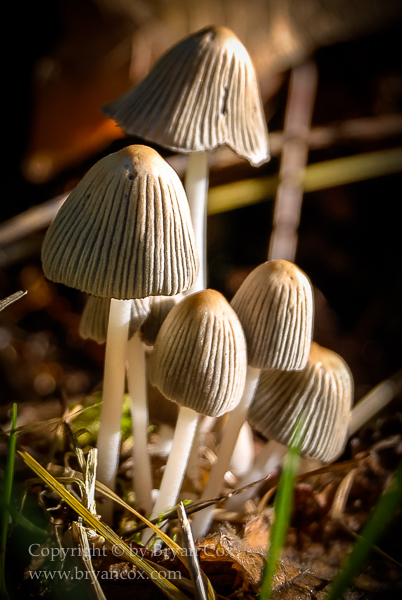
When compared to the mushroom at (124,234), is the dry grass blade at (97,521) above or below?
below

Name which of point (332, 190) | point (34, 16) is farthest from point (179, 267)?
point (34, 16)

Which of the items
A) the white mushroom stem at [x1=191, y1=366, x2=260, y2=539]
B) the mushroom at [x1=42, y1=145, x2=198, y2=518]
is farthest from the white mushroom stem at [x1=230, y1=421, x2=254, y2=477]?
the mushroom at [x1=42, y1=145, x2=198, y2=518]

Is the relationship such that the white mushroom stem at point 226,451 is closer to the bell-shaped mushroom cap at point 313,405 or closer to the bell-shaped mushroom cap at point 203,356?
the bell-shaped mushroom cap at point 313,405

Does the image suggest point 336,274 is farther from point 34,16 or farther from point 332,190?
point 34,16

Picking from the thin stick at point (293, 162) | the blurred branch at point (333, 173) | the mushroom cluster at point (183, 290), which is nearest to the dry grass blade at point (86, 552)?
the mushroom cluster at point (183, 290)

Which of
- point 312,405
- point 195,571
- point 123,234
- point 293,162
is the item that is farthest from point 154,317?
point 293,162

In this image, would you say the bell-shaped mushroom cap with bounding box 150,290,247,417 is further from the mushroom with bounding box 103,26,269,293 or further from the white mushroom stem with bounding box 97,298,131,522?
the mushroom with bounding box 103,26,269,293
